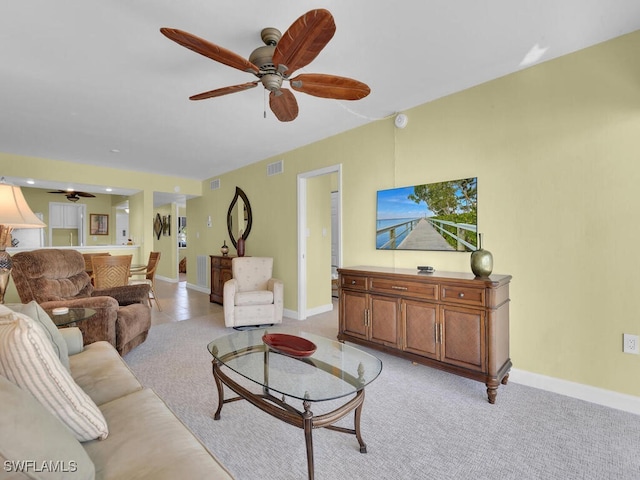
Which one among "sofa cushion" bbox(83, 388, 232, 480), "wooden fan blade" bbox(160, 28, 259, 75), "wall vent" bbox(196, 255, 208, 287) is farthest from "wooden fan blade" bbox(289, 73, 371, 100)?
"wall vent" bbox(196, 255, 208, 287)

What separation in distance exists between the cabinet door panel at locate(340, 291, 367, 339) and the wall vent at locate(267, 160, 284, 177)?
2531 millimetres

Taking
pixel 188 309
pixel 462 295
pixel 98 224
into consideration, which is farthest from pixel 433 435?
pixel 98 224

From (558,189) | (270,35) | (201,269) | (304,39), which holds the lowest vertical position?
(201,269)

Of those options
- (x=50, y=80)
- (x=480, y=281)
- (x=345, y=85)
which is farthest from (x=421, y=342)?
(x=50, y=80)

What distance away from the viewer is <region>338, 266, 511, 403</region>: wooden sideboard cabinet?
2.28m

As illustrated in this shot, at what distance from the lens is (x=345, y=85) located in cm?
206

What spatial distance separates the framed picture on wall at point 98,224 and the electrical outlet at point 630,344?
10.8 meters

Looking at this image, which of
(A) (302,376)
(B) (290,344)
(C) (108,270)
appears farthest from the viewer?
(C) (108,270)

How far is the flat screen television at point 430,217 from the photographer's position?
285cm

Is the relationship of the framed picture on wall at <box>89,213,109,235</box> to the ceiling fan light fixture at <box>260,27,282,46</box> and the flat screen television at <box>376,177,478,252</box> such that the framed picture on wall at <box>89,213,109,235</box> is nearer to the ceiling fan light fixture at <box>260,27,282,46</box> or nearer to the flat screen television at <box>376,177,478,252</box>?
the flat screen television at <box>376,177,478,252</box>

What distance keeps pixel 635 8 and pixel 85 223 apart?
10.8 meters

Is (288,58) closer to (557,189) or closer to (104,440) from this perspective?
(104,440)

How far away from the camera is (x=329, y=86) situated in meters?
2.08

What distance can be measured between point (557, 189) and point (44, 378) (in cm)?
323
